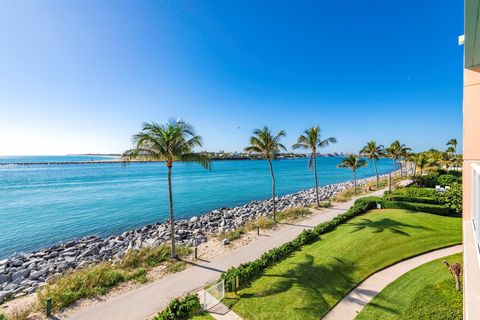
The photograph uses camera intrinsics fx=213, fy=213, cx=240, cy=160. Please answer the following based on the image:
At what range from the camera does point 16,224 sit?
77.9 ft

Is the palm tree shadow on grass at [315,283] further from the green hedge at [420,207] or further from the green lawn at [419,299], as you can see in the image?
the green hedge at [420,207]

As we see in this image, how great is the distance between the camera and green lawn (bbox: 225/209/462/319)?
318 inches

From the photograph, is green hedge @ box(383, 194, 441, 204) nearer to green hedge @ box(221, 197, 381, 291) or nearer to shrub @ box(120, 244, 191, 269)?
green hedge @ box(221, 197, 381, 291)

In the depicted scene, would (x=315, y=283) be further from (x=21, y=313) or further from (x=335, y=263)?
(x=21, y=313)

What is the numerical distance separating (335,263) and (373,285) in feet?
5.69

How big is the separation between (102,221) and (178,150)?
19.5 metres

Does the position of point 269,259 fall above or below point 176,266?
above

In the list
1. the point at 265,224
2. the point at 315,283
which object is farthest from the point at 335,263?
the point at 265,224

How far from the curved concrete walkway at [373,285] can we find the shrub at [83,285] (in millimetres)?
9030

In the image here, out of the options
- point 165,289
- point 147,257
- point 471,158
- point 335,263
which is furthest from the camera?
point 147,257

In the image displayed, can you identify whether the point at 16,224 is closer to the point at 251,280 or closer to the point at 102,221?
the point at 102,221

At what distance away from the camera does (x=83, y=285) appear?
955 cm

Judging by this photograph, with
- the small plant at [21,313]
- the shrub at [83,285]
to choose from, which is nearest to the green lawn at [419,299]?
the shrub at [83,285]

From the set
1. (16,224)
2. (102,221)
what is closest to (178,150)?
(102,221)
